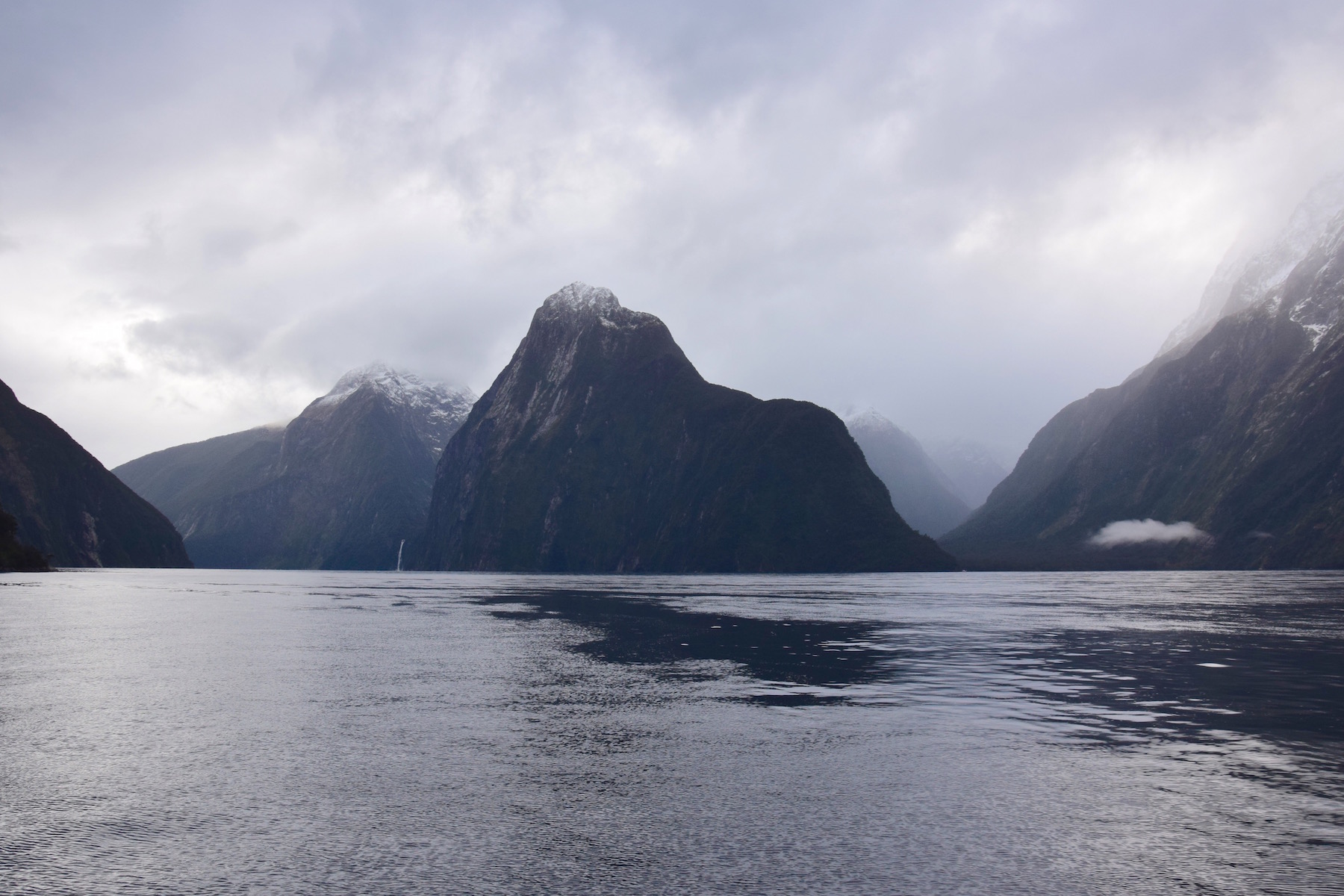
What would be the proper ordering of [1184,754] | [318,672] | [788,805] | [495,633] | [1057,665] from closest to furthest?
[788,805] → [1184,754] → [318,672] → [1057,665] → [495,633]

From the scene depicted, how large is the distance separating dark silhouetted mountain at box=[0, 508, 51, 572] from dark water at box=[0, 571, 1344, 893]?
15376 centimetres

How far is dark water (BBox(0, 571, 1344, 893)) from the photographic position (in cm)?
1201

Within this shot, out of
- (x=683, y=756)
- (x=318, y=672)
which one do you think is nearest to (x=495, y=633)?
(x=318, y=672)

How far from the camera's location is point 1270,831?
1342 cm

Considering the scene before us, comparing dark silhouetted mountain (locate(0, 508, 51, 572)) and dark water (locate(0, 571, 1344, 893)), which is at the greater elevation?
dark silhouetted mountain (locate(0, 508, 51, 572))

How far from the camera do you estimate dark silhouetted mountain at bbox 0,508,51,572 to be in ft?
543

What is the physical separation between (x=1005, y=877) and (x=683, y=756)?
844cm

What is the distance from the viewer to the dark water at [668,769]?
12.0 m

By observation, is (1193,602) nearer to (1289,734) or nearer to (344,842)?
(1289,734)

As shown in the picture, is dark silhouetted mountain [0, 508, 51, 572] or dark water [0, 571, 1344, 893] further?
dark silhouetted mountain [0, 508, 51, 572]

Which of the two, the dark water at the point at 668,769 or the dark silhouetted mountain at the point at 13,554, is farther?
the dark silhouetted mountain at the point at 13,554

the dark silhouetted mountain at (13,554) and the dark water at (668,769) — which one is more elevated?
the dark silhouetted mountain at (13,554)

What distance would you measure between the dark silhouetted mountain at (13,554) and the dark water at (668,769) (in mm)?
153762

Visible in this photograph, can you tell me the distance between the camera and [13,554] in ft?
554
